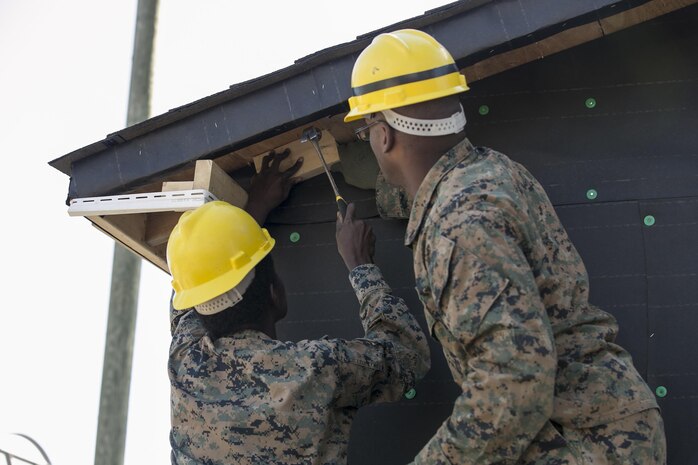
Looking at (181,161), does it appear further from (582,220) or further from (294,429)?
(582,220)

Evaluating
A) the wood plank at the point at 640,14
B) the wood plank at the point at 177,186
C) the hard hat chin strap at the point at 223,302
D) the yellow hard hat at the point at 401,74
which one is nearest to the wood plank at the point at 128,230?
the wood plank at the point at 177,186

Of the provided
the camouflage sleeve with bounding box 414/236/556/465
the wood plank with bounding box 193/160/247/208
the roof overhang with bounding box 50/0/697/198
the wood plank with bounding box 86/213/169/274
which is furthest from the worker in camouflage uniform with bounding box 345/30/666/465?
the wood plank with bounding box 86/213/169/274

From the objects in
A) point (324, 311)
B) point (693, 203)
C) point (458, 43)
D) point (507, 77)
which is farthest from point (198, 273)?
point (693, 203)

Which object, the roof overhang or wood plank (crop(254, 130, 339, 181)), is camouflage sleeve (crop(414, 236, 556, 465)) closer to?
the roof overhang

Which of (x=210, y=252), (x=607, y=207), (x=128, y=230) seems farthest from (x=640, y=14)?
(x=128, y=230)

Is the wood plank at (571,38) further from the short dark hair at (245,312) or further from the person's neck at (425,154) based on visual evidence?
the short dark hair at (245,312)

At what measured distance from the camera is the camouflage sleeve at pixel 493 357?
11.9 feet

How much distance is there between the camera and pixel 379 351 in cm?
473

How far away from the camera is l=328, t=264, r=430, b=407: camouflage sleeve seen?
4.65 metres

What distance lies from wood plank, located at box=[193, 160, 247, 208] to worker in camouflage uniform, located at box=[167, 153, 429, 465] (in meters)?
0.15

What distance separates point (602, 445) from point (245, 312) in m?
1.65

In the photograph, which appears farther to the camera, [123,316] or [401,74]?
[123,316]

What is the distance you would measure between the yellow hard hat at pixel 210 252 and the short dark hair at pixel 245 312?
8 cm

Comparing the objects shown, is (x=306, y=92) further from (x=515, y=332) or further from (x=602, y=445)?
(x=602, y=445)
